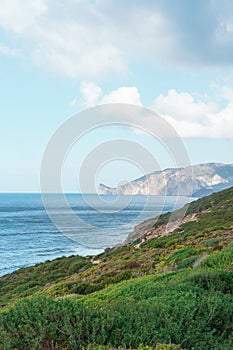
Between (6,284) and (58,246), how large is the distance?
21652 millimetres

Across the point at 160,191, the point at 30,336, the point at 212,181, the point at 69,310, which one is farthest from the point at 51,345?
the point at 212,181

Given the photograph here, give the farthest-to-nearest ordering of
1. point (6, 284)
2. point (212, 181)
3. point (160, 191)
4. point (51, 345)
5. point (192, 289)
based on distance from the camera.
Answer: point (212, 181)
point (160, 191)
point (6, 284)
point (192, 289)
point (51, 345)

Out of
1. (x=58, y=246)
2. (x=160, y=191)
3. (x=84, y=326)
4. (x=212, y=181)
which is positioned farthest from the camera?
(x=212, y=181)

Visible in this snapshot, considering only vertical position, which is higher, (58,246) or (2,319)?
(2,319)

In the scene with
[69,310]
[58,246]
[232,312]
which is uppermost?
[69,310]

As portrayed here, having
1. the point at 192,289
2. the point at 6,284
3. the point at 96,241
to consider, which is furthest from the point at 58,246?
the point at 192,289

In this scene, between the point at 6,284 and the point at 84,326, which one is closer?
the point at 84,326

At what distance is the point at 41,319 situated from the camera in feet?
14.9

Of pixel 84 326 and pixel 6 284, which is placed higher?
pixel 84 326

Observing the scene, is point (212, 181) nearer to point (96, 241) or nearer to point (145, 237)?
point (96, 241)

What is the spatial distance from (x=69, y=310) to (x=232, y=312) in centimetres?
250

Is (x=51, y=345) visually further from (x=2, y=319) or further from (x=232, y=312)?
(x=232, y=312)

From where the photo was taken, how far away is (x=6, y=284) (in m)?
24.2

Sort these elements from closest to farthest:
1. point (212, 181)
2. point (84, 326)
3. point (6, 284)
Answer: point (84, 326)
point (6, 284)
point (212, 181)
